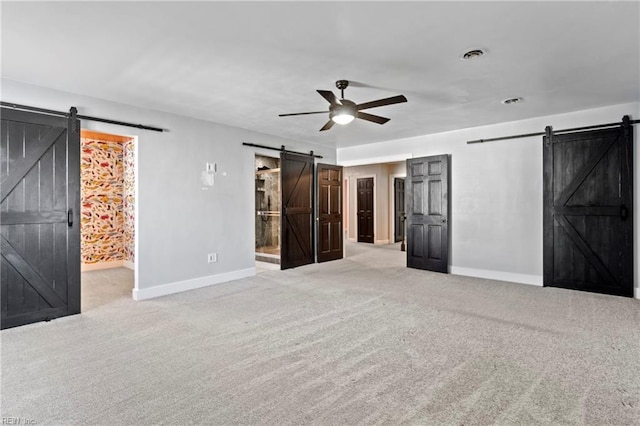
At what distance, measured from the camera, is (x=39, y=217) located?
12.1 ft

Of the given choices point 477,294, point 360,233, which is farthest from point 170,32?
point 360,233

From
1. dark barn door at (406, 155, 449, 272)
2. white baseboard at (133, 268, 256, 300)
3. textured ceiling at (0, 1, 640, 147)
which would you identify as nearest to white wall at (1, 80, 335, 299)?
white baseboard at (133, 268, 256, 300)

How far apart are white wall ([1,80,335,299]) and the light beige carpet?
2.14 ft

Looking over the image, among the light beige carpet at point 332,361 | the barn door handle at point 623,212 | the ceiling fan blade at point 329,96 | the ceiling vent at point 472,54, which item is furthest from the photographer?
the barn door handle at point 623,212

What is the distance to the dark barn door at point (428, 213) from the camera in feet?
19.9

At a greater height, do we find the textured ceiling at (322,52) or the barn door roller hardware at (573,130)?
the textured ceiling at (322,52)

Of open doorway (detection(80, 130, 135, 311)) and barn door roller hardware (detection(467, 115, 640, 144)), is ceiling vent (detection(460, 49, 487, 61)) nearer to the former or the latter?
barn door roller hardware (detection(467, 115, 640, 144))

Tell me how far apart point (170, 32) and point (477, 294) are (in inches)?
177

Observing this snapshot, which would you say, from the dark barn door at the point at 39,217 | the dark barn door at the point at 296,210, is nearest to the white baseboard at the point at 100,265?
the dark barn door at the point at 39,217

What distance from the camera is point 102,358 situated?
2.75m

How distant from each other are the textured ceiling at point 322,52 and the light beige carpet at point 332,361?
8.05 ft

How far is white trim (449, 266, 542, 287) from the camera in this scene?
523 cm

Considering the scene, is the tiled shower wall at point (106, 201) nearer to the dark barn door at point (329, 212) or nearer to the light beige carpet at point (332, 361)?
the light beige carpet at point (332, 361)

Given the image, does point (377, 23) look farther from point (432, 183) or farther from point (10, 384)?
point (432, 183)
